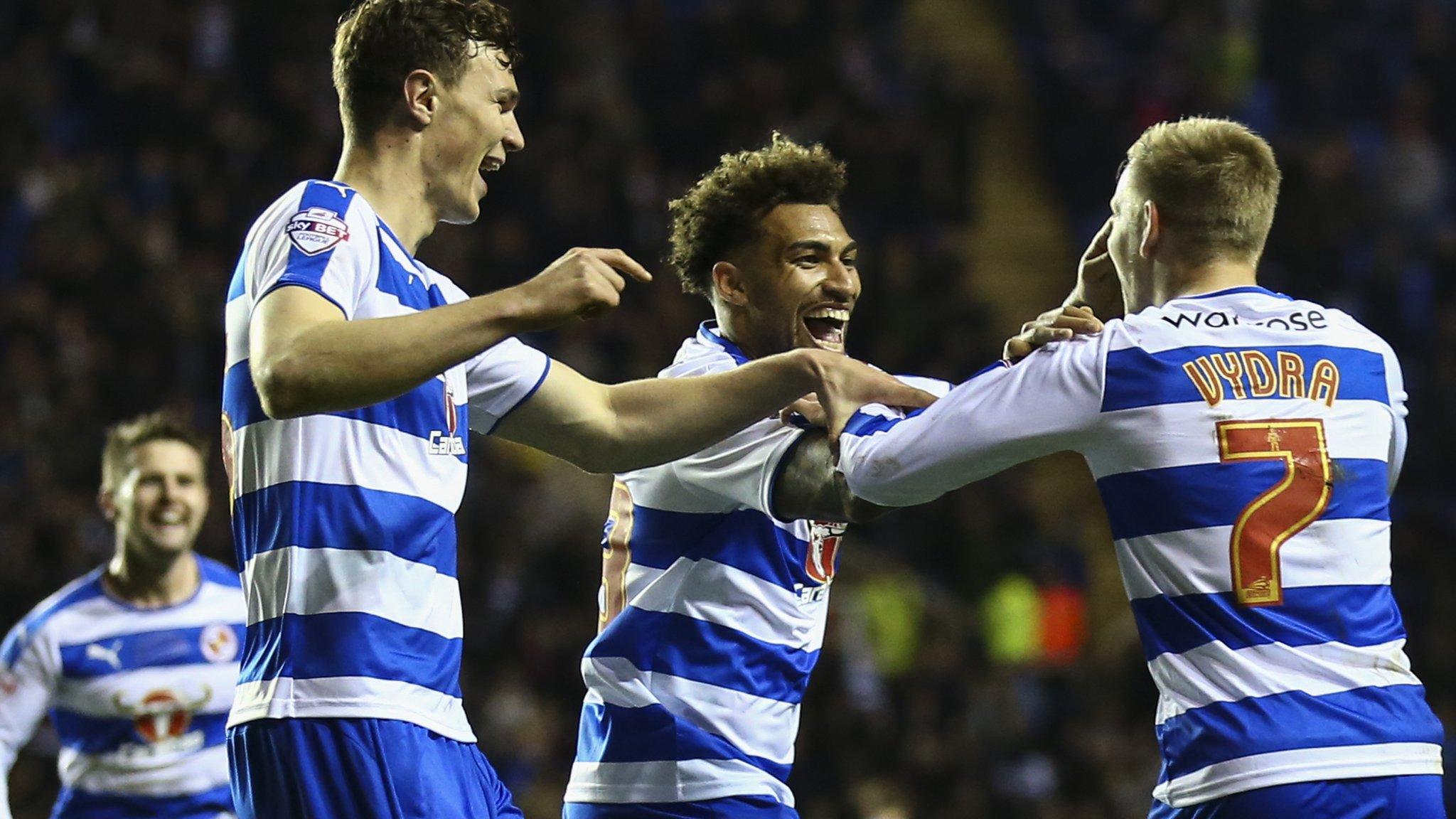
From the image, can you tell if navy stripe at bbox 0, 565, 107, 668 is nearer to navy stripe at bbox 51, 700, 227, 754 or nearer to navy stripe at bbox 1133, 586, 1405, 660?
navy stripe at bbox 51, 700, 227, 754

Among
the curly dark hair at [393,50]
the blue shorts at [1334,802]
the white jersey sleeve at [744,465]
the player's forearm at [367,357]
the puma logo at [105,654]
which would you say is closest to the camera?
the player's forearm at [367,357]

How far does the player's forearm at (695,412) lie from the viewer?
154 inches

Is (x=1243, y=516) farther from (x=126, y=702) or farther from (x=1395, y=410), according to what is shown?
(x=126, y=702)

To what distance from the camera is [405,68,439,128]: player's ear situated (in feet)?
11.9

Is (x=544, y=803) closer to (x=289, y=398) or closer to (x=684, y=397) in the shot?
(x=684, y=397)

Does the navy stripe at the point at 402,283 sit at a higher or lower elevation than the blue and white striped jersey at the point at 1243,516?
higher

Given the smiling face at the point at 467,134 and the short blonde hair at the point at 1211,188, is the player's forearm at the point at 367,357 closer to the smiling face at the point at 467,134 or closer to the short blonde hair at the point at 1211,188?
the smiling face at the point at 467,134

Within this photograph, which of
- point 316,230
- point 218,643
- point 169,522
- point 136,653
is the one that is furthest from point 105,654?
point 316,230

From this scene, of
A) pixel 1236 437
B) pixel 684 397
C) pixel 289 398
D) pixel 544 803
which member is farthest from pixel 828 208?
pixel 544 803

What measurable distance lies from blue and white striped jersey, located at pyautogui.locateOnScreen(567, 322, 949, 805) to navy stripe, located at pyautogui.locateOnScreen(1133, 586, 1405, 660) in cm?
105

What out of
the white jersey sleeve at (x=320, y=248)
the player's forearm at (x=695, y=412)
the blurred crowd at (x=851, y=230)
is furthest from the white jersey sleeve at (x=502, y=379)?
the blurred crowd at (x=851, y=230)

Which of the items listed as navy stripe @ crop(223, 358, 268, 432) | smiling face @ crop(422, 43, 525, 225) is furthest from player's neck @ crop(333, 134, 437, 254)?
navy stripe @ crop(223, 358, 268, 432)

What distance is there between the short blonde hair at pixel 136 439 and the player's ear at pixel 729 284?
2.82 metres

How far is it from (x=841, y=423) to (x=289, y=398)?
1280 mm
